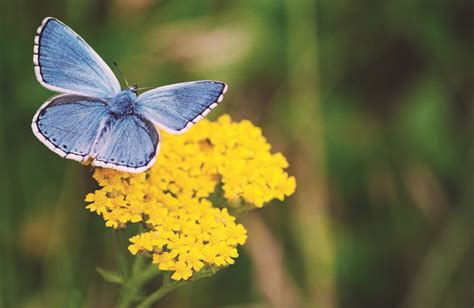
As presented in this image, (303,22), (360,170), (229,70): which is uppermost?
(303,22)

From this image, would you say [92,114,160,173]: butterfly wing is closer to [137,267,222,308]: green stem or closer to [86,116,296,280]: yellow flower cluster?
[86,116,296,280]: yellow flower cluster

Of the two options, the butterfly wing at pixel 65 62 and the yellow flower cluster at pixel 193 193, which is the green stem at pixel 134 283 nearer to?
the yellow flower cluster at pixel 193 193

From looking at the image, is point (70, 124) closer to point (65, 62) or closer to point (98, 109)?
point (98, 109)

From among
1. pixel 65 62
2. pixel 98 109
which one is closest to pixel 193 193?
pixel 98 109

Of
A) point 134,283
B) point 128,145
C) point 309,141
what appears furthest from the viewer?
point 309,141

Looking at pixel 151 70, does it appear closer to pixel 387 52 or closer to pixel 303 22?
pixel 303 22

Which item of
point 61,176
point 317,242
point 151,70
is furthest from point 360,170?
point 61,176

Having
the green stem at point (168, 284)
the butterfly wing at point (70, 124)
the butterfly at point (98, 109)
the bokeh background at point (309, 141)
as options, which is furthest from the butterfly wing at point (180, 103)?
the bokeh background at point (309, 141)
